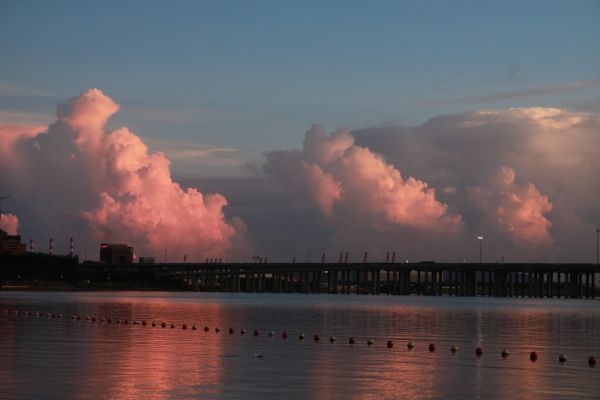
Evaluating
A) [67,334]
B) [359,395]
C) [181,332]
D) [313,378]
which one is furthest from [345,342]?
Result: [359,395]

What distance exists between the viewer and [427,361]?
59094 millimetres

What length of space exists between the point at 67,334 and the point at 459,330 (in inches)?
1474

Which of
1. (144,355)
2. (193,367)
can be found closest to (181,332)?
(144,355)

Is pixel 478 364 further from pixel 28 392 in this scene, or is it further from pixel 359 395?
pixel 28 392

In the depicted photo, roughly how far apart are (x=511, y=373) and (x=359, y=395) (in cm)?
1350

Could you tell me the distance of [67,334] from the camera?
7888 centimetres

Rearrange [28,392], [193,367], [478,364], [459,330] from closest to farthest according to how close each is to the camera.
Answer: [28,392] < [193,367] < [478,364] < [459,330]

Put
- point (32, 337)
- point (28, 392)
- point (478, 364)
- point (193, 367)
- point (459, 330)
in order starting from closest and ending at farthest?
point (28, 392) < point (193, 367) < point (478, 364) < point (32, 337) < point (459, 330)

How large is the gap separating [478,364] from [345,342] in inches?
743

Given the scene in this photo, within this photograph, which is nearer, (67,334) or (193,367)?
(193,367)

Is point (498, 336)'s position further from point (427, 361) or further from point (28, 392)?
point (28, 392)

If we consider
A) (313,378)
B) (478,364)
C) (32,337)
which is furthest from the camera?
(32,337)

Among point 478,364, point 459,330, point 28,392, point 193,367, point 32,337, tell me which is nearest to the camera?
point 28,392

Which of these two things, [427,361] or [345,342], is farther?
[345,342]
